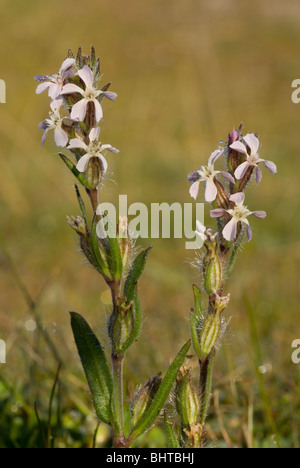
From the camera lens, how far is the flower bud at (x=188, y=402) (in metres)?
1.67

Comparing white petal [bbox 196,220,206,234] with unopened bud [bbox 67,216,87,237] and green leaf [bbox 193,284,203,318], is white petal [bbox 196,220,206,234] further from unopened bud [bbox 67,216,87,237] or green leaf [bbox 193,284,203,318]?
unopened bud [bbox 67,216,87,237]

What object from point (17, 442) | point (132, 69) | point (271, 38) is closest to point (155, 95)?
point (132, 69)

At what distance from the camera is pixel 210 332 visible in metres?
1.67

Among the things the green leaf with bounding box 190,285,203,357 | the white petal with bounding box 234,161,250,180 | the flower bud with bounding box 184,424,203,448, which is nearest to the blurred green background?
the green leaf with bounding box 190,285,203,357

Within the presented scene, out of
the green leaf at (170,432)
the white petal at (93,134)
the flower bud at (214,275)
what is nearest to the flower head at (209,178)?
the flower bud at (214,275)

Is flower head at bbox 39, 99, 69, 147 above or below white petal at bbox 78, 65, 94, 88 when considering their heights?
A: below

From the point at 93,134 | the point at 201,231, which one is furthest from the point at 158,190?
the point at 93,134

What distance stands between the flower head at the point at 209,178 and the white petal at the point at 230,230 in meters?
0.09

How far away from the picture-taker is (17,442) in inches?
95.2

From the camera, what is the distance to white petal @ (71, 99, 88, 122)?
5.14 feet

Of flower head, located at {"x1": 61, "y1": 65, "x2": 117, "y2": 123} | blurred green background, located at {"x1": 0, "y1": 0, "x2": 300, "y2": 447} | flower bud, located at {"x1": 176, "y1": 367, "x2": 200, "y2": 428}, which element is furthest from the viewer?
blurred green background, located at {"x1": 0, "y1": 0, "x2": 300, "y2": 447}

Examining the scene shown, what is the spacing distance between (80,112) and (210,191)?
43 cm

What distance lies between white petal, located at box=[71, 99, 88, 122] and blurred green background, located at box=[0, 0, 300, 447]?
0.48 m
